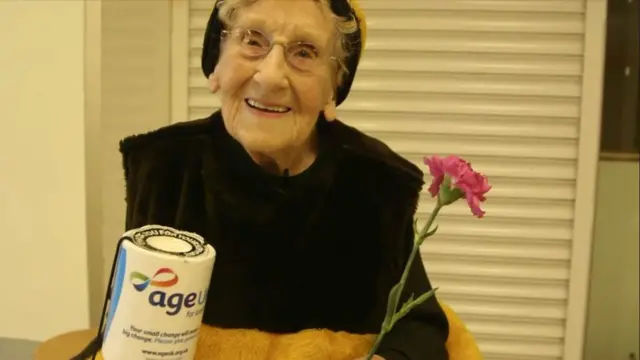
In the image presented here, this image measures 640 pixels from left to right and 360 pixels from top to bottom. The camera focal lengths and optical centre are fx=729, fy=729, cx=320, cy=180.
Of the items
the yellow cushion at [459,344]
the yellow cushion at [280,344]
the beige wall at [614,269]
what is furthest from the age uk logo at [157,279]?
the beige wall at [614,269]

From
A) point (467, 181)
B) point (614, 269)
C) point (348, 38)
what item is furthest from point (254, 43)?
point (614, 269)

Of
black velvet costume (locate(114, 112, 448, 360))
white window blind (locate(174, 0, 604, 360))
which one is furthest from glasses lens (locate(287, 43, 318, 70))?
white window blind (locate(174, 0, 604, 360))

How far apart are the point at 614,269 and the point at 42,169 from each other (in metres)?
1.17

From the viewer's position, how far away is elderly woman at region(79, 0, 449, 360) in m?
0.88

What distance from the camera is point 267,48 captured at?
2.86 ft

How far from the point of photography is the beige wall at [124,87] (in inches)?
50.9

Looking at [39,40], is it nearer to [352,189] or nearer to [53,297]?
[53,297]

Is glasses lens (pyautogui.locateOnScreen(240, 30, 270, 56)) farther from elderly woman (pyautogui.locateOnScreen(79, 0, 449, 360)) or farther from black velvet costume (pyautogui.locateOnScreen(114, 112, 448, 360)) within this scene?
black velvet costume (pyautogui.locateOnScreen(114, 112, 448, 360))

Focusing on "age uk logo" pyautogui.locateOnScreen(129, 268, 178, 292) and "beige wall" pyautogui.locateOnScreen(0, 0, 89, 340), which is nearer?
"age uk logo" pyautogui.locateOnScreen(129, 268, 178, 292)

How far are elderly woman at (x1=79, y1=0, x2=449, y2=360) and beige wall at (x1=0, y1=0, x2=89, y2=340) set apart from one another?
1.09 feet

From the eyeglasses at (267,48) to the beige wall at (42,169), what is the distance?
48 centimetres

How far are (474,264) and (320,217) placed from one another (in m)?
0.74

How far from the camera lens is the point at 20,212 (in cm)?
127

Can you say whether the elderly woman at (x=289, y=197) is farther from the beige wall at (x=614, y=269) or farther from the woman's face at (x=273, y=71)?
the beige wall at (x=614, y=269)
